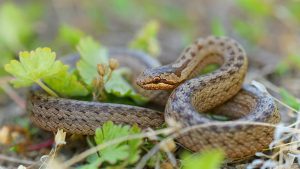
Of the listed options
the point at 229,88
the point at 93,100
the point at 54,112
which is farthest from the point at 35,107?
the point at 229,88

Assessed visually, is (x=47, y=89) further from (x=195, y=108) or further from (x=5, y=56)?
(x=5, y=56)

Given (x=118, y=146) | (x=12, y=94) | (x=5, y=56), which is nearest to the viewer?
(x=118, y=146)

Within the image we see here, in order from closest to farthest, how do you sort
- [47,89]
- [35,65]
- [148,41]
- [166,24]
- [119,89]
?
[35,65] → [47,89] → [119,89] → [148,41] → [166,24]

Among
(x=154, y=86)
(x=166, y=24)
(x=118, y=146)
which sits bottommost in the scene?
(x=118, y=146)

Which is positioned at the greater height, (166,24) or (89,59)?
(166,24)

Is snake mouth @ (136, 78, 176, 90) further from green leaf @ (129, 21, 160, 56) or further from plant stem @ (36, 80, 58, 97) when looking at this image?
green leaf @ (129, 21, 160, 56)

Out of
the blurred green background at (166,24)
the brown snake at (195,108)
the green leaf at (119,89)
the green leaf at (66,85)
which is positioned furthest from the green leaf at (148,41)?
the green leaf at (66,85)

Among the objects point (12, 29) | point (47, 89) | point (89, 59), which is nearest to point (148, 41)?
point (89, 59)

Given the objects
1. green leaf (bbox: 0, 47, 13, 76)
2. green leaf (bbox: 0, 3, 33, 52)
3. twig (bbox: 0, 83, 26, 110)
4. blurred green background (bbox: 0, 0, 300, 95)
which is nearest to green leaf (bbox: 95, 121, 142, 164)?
twig (bbox: 0, 83, 26, 110)
